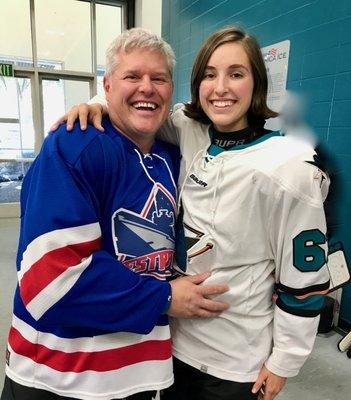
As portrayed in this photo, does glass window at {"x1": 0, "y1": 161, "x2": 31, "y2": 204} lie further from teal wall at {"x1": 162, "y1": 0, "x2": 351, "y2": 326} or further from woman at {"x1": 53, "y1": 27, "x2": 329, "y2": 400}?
woman at {"x1": 53, "y1": 27, "x2": 329, "y2": 400}

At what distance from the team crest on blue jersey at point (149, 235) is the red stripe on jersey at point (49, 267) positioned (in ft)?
0.37

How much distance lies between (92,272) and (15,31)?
212 inches

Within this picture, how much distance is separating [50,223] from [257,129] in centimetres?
65

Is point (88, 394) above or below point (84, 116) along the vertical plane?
below

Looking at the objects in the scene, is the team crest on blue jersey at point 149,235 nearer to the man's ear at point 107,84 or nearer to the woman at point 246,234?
the woman at point 246,234

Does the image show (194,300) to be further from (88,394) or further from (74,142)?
(74,142)

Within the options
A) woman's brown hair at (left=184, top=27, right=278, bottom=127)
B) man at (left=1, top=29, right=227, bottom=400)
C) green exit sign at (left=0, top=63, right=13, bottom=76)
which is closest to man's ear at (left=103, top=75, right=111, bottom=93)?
man at (left=1, top=29, right=227, bottom=400)

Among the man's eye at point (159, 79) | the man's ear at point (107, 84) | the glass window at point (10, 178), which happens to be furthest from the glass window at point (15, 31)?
the man's eye at point (159, 79)

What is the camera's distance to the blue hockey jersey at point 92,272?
2.48 feet

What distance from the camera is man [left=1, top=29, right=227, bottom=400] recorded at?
0.76m

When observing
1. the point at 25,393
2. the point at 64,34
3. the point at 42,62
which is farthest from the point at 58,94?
the point at 25,393

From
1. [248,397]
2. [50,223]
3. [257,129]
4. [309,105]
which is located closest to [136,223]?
[50,223]

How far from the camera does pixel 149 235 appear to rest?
89cm

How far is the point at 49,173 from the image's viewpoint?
0.76 meters
